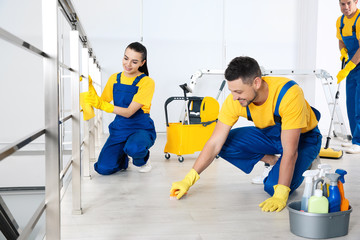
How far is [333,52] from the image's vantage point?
5086 mm

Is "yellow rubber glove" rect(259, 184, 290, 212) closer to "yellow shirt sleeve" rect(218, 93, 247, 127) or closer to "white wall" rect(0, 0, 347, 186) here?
"yellow shirt sleeve" rect(218, 93, 247, 127)

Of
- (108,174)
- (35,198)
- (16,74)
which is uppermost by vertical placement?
(16,74)

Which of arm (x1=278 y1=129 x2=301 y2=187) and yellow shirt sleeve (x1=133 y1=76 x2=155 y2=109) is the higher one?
yellow shirt sleeve (x1=133 y1=76 x2=155 y2=109)

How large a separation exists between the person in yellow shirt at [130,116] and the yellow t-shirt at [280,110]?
67 centimetres

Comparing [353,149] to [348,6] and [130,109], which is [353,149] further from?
[130,109]

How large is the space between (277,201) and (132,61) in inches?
47.2

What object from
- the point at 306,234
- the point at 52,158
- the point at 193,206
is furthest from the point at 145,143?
the point at 52,158

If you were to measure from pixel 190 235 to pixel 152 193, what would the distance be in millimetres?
617

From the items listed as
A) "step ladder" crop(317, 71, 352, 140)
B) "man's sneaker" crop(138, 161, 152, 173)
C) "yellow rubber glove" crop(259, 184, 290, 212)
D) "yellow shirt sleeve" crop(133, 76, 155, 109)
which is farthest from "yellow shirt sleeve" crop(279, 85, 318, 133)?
"step ladder" crop(317, 71, 352, 140)

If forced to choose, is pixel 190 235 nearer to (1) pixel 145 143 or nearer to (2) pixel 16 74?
(1) pixel 145 143

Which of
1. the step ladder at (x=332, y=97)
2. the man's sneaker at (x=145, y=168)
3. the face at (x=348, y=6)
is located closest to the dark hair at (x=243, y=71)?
the man's sneaker at (x=145, y=168)

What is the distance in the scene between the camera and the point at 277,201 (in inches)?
69.6

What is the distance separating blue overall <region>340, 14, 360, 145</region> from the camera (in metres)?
3.33

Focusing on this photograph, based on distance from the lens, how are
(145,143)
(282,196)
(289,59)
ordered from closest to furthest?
(282,196), (145,143), (289,59)
